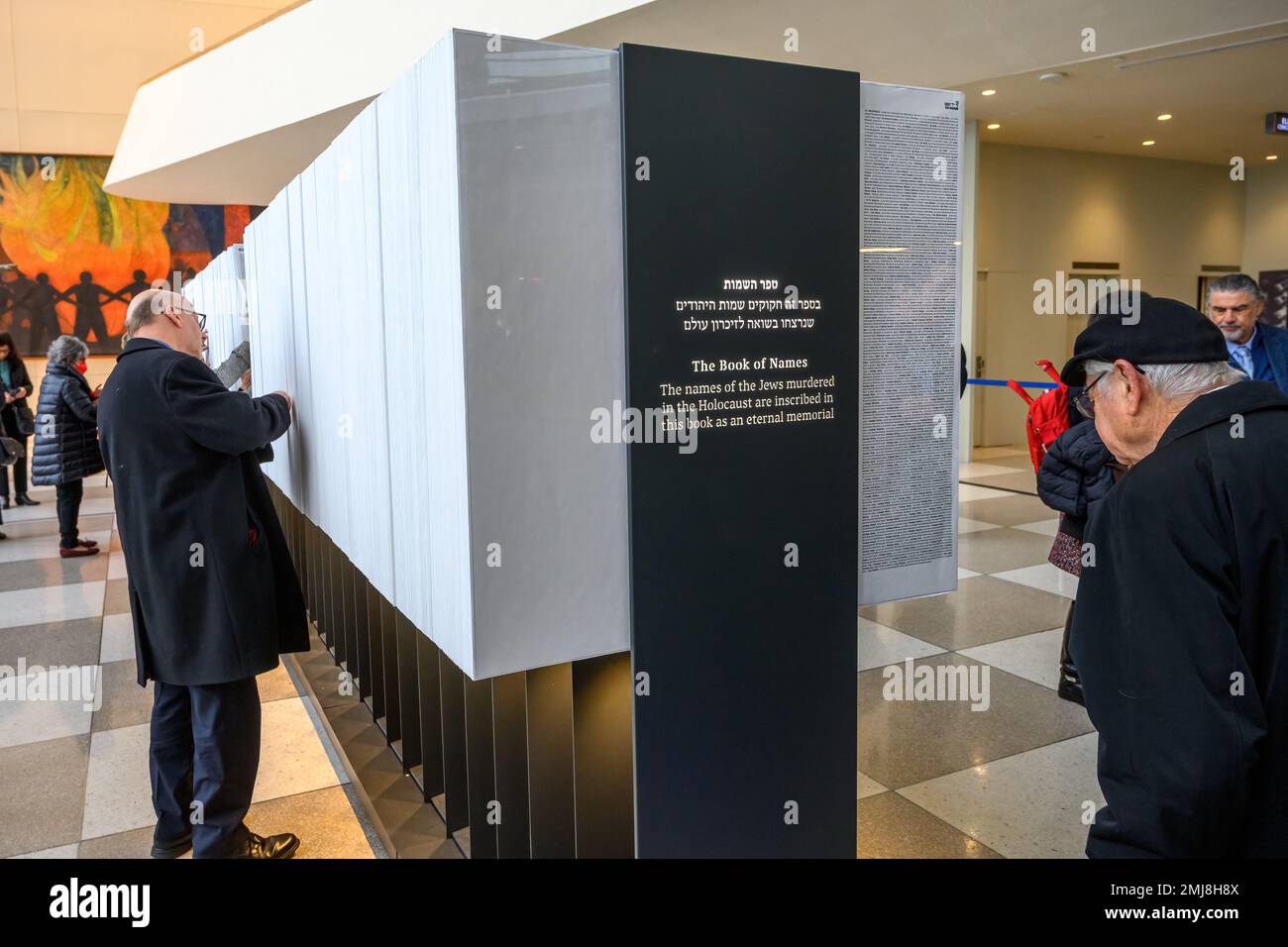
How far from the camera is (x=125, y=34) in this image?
50.4ft

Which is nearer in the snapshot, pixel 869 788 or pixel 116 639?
pixel 869 788

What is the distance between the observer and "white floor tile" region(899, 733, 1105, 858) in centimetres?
346

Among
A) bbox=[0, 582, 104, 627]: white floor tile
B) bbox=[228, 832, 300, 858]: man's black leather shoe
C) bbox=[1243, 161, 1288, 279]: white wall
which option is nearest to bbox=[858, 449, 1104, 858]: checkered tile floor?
bbox=[228, 832, 300, 858]: man's black leather shoe

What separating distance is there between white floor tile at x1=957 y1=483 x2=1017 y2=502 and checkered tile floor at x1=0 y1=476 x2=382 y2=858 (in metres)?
7.99

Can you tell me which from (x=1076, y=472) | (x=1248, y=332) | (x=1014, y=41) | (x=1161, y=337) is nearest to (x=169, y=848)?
(x=1161, y=337)

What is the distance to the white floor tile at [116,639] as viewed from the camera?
5.90 meters

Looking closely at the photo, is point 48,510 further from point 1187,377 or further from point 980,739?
point 1187,377

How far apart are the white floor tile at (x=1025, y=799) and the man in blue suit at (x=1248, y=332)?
2.22 m

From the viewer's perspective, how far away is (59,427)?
872cm

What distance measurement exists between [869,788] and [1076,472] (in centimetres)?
188

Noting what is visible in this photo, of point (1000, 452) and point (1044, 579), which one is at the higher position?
point (1000, 452)

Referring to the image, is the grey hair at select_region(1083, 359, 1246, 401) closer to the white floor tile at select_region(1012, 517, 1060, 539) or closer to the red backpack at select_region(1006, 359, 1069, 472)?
the red backpack at select_region(1006, 359, 1069, 472)
